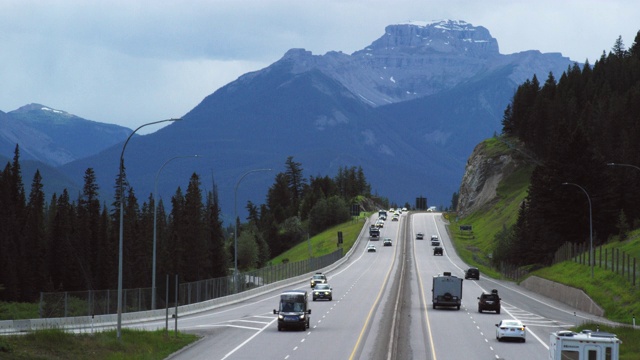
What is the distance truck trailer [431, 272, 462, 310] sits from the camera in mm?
76562

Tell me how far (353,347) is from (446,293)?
28.1m

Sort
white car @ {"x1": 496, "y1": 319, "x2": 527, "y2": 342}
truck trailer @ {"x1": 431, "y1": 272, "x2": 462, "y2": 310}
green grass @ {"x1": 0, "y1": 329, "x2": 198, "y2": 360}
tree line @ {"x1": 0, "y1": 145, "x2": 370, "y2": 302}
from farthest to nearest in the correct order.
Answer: tree line @ {"x1": 0, "y1": 145, "x2": 370, "y2": 302}, truck trailer @ {"x1": 431, "y1": 272, "x2": 462, "y2": 310}, white car @ {"x1": 496, "y1": 319, "x2": 527, "y2": 342}, green grass @ {"x1": 0, "y1": 329, "x2": 198, "y2": 360}

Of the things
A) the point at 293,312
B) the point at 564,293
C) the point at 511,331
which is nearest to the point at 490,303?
the point at 564,293

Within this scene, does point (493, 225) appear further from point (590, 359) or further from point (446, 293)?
point (590, 359)

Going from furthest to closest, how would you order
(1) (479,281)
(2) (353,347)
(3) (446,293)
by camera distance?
(1) (479,281) → (3) (446,293) → (2) (353,347)

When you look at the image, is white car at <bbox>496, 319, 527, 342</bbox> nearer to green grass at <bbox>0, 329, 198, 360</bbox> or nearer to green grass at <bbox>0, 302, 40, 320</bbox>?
green grass at <bbox>0, 329, 198, 360</bbox>

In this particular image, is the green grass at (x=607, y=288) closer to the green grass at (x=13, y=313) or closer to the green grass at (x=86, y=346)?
the green grass at (x=86, y=346)

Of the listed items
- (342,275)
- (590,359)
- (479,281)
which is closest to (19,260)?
(342,275)

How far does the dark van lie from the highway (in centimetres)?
60

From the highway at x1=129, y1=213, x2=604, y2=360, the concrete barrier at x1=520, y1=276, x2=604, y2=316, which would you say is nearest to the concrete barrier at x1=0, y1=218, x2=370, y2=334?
the highway at x1=129, y1=213, x2=604, y2=360

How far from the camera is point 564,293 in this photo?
88.7 m

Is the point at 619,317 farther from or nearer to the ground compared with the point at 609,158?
nearer to the ground

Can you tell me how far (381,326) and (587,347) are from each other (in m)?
29.0

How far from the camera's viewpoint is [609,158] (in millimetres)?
141875
